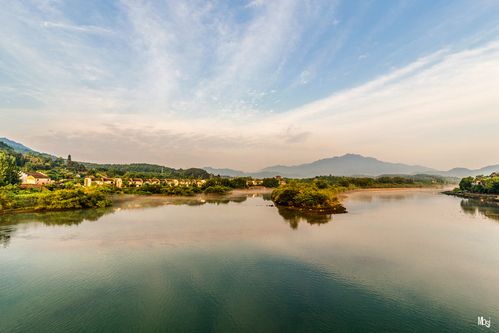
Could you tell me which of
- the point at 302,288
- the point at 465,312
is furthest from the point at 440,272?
the point at 302,288

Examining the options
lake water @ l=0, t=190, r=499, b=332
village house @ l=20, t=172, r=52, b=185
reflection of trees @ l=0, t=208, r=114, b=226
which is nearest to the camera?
lake water @ l=0, t=190, r=499, b=332

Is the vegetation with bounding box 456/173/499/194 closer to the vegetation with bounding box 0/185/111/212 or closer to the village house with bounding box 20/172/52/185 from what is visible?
the vegetation with bounding box 0/185/111/212

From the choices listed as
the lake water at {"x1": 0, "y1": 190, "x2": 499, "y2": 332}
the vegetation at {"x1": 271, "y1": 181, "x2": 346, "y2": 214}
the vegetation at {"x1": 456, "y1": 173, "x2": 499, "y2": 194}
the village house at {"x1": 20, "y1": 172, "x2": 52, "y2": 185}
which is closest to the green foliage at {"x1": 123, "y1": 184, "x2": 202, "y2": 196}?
the village house at {"x1": 20, "y1": 172, "x2": 52, "y2": 185}

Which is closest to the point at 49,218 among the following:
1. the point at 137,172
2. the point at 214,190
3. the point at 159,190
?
the point at 159,190

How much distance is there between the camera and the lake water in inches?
394

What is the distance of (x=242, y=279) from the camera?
13.8m

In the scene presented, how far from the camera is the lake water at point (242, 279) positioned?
32.8 feet

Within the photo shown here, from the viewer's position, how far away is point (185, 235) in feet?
74.2

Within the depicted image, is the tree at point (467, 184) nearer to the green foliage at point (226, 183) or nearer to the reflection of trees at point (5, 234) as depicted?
the green foliage at point (226, 183)

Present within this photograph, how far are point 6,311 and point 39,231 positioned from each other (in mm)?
15062

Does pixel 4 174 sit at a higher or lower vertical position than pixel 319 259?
higher

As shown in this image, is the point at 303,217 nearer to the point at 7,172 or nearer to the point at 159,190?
the point at 159,190

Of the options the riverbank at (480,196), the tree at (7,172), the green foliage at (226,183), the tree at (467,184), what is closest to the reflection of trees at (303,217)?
the green foliage at (226,183)

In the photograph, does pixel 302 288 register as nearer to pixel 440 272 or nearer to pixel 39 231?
pixel 440 272
